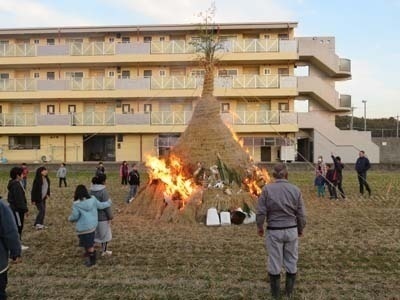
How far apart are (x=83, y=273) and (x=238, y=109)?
99.1 ft

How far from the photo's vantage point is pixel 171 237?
34.9ft

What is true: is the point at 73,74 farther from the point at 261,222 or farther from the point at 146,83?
the point at 261,222

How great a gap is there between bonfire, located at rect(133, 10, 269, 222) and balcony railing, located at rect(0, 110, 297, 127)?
21.0 m

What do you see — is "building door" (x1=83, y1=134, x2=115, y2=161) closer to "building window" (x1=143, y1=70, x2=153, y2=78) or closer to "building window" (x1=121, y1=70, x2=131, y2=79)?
"building window" (x1=121, y1=70, x2=131, y2=79)

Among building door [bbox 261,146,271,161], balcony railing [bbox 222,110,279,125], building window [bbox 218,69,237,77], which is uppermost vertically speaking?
building window [bbox 218,69,237,77]

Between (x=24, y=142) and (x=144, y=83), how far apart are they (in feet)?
35.5

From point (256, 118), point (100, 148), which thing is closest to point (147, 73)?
point (100, 148)

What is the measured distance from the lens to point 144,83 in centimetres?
3697

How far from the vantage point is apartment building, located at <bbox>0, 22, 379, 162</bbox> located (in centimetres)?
3600

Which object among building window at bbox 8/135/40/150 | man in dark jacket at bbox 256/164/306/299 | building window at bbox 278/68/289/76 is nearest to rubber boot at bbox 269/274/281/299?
man in dark jacket at bbox 256/164/306/299

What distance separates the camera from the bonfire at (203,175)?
42.1 ft

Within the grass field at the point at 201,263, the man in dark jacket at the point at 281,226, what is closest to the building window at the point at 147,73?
the grass field at the point at 201,263

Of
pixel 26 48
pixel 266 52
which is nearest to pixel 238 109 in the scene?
pixel 266 52

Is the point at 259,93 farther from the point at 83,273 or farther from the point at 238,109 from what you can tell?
the point at 83,273
